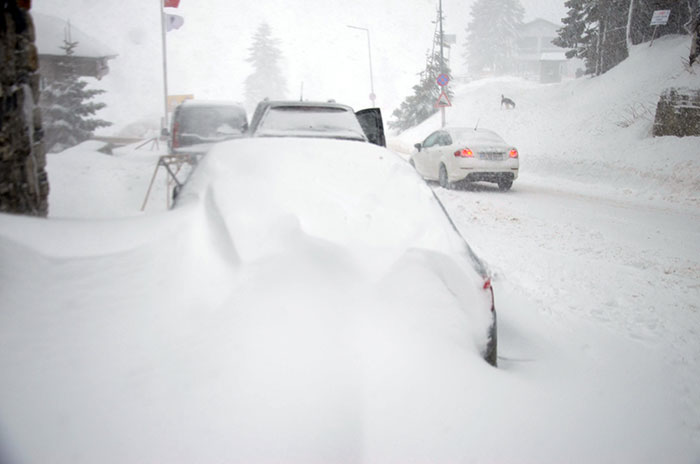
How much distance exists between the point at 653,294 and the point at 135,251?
4428 millimetres

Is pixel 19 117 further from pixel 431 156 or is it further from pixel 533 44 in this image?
pixel 533 44

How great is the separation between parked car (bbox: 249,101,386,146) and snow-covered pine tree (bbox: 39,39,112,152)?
1452cm

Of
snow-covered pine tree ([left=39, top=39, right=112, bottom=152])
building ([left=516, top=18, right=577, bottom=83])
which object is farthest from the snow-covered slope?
building ([left=516, top=18, right=577, bottom=83])

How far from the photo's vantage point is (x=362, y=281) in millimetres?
1653

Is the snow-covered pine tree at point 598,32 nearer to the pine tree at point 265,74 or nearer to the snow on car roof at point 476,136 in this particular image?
the snow on car roof at point 476,136

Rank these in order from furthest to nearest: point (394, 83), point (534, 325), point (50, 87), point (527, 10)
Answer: point (394, 83), point (527, 10), point (50, 87), point (534, 325)

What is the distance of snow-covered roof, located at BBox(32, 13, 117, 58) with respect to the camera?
50.3ft

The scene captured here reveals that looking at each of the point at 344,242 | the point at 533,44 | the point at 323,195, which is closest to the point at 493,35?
the point at 533,44

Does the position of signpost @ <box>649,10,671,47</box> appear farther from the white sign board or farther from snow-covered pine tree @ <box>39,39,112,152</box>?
snow-covered pine tree @ <box>39,39,112,152</box>

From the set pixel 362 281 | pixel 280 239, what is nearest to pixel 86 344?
pixel 280 239

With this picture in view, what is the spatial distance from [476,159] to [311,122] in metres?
5.44

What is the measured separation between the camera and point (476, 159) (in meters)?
9.53

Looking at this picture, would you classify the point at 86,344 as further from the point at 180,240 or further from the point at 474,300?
the point at 474,300

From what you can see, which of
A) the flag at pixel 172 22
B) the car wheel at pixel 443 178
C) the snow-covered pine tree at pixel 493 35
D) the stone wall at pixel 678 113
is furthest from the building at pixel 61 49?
the snow-covered pine tree at pixel 493 35
